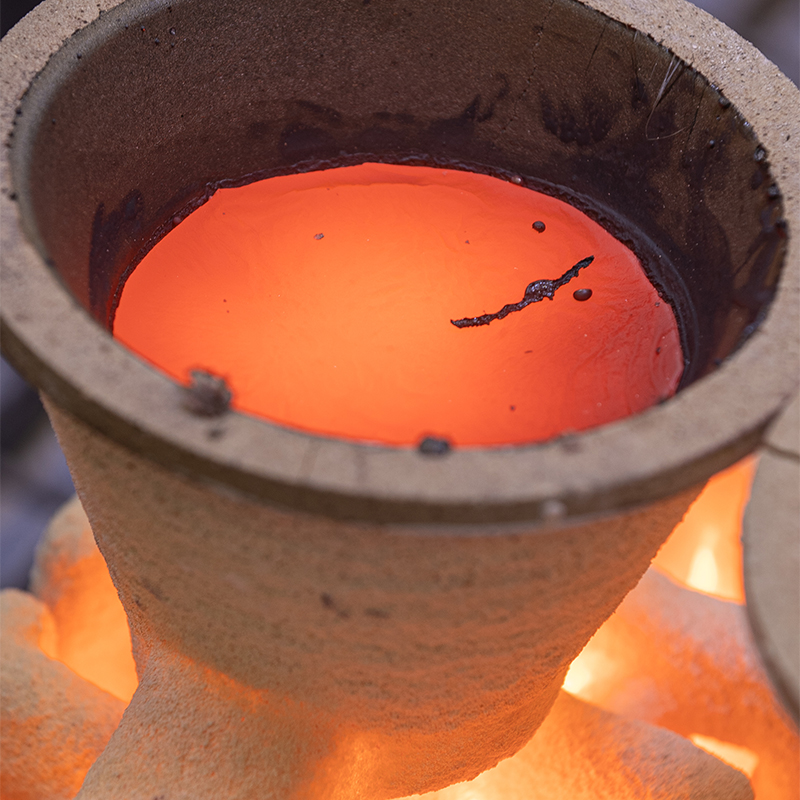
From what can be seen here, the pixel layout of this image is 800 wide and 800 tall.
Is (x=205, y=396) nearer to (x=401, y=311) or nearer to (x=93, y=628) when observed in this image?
(x=401, y=311)

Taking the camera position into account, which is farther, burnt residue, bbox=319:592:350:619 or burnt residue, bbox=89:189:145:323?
burnt residue, bbox=89:189:145:323

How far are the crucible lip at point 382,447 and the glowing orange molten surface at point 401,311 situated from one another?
0.25 m

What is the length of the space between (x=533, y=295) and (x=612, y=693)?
1.16 metres

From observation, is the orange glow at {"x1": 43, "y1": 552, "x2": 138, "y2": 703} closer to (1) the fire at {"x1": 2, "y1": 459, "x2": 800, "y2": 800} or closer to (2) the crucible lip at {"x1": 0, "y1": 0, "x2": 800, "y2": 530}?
(1) the fire at {"x1": 2, "y1": 459, "x2": 800, "y2": 800}

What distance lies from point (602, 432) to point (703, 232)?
24.4 inches

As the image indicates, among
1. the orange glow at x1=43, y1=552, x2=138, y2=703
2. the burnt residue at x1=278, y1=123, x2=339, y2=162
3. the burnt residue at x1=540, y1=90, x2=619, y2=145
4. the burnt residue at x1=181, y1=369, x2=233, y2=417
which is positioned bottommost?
the orange glow at x1=43, y1=552, x2=138, y2=703

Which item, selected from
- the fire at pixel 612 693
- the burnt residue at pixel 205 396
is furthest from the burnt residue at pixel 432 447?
the fire at pixel 612 693

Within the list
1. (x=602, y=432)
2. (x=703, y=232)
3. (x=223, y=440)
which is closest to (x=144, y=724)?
(x=223, y=440)

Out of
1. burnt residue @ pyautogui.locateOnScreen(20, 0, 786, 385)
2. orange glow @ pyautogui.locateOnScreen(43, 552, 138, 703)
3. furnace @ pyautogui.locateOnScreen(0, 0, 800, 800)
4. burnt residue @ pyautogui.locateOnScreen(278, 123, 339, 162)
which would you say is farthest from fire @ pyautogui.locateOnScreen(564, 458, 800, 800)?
burnt residue @ pyautogui.locateOnScreen(278, 123, 339, 162)

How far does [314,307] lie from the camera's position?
1367mm

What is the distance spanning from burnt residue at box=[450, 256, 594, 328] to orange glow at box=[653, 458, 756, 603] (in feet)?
4.24

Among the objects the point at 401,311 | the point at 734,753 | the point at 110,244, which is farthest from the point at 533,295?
the point at 734,753

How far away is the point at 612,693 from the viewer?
2131 millimetres

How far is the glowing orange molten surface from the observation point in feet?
4.07
